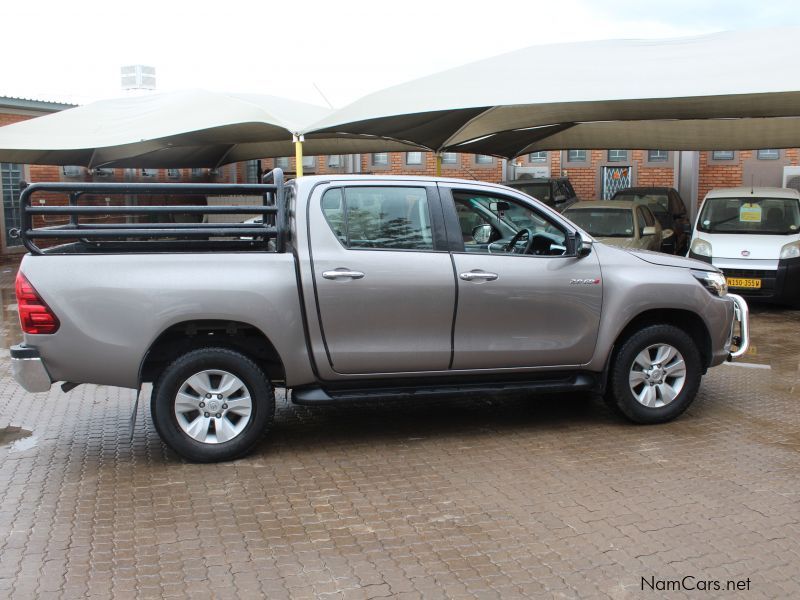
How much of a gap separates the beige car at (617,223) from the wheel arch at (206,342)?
8.73 meters

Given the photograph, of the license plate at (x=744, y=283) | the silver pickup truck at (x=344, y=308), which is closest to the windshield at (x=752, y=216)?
the license plate at (x=744, y=283)

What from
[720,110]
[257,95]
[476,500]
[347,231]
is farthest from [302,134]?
[476,500]

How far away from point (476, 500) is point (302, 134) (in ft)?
27.2

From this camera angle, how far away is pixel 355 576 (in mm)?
3971

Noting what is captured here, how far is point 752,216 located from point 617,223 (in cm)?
206

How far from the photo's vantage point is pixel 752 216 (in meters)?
12.8

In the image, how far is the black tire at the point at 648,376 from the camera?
6203 millimetres

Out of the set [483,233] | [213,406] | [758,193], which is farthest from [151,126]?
[213,406]

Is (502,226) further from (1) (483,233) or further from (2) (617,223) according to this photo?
(2) (617,223)

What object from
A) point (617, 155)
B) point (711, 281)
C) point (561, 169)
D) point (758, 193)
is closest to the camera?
point (711, 281)

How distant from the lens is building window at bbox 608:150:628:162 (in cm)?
2317

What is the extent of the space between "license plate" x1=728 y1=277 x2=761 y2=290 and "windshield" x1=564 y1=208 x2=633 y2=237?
209cm

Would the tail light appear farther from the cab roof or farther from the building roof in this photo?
the building roof

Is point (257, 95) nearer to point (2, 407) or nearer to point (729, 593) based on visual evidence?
point (2, 407)
